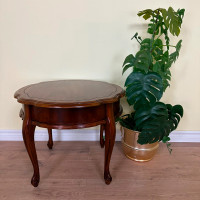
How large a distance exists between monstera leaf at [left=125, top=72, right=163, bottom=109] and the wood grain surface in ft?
2.12

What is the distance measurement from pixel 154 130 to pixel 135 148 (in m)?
0.36

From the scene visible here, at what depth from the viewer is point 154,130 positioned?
123 cm

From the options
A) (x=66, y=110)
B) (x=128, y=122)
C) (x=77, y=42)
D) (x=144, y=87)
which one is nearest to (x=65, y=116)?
(x=66, y=110)

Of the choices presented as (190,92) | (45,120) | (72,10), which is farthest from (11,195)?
(190,92)

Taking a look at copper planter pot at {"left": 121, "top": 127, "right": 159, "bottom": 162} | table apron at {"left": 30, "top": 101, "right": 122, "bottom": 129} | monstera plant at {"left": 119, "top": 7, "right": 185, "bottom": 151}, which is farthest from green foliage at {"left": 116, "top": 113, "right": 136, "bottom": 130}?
table apron at {"left": 30, "top": 101, "right": 122, "bottom": 129}

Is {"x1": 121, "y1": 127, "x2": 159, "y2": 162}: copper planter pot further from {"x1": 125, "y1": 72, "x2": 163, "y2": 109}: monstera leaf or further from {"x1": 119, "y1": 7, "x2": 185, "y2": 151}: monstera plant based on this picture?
{"x1": 125, "y1": 72, "x2": 163, "y2": 109}: monstera leaf

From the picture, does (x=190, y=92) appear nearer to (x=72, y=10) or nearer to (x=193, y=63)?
(x=193, y=63)

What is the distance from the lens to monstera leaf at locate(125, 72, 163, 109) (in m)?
1.22

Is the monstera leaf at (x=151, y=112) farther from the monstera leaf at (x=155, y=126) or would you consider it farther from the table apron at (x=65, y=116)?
the table apron at (x=65, y=116)

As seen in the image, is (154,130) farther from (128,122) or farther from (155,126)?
(128,122)

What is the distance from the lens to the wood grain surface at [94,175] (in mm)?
1211

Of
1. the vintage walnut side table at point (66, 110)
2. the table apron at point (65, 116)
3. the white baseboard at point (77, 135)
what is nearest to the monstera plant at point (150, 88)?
the vintage walnut side table at point (66, 110)

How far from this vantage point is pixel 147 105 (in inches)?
50.3

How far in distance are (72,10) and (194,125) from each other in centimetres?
180
